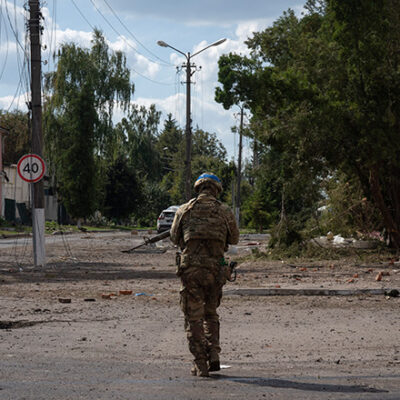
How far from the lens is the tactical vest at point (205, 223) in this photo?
7.40 metres

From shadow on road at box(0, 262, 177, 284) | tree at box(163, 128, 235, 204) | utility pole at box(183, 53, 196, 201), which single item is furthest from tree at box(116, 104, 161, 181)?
shadow on road at box(0, 262, 177, 284)

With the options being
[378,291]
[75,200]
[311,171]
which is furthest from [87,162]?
[378,291]

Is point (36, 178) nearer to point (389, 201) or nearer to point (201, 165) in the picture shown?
point (389, 201)

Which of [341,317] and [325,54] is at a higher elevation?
[325,54]

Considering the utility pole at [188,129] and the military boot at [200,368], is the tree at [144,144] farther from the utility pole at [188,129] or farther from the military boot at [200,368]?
the military boot at [200,368]

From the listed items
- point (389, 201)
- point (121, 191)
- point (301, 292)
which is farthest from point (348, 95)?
point (121, 191)

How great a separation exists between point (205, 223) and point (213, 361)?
1.28 meters

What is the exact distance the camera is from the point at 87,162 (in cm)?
6116

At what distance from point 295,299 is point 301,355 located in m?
5.66

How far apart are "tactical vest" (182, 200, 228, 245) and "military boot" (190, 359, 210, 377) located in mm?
1160

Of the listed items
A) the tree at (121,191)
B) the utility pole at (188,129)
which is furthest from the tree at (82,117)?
the utility pole at (188,129)

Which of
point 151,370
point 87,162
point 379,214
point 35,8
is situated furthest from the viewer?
point 87,162

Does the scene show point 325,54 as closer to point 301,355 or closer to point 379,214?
point 379,214

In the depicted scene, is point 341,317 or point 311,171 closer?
point 341,317
